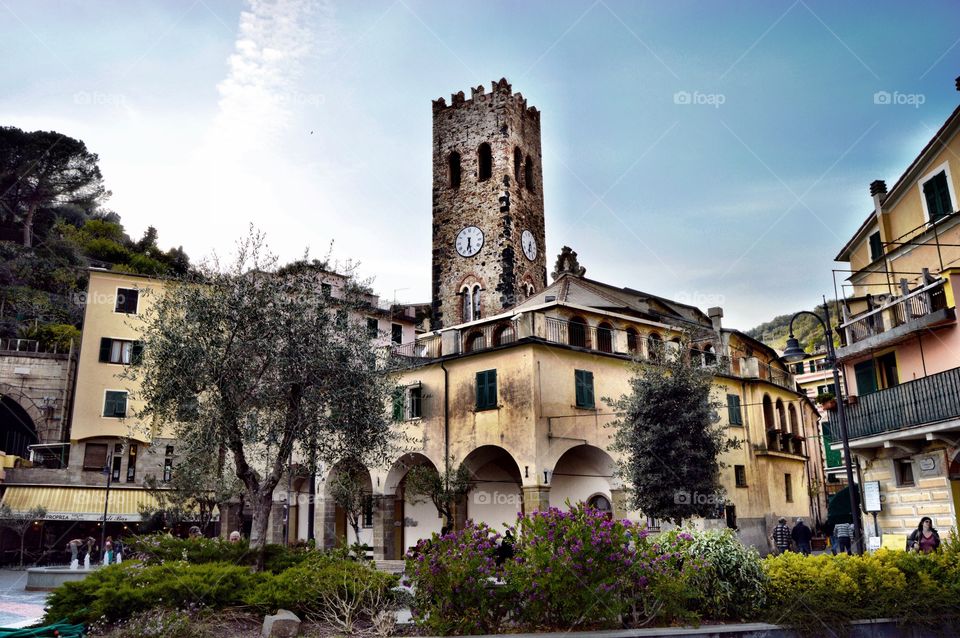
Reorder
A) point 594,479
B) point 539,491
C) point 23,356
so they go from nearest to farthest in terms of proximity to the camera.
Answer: point 539,491
point 594,479
point 23,356

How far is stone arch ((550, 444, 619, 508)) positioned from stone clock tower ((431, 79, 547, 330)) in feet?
33.1

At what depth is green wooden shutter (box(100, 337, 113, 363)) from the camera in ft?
113

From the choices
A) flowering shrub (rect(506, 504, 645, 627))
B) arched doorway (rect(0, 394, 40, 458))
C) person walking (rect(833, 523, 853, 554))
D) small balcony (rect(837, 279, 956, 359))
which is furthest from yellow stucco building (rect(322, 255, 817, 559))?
arched doorway (rect(0, 394, 40, 458))

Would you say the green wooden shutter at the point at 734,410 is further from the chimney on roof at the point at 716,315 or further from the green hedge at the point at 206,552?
the green hedge at the point at 206,552

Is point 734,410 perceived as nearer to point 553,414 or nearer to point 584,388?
point 584,388

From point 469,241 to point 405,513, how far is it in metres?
14.3

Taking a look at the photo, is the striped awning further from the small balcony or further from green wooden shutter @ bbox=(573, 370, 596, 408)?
the small balcony

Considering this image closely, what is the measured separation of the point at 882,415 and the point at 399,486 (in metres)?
18.0

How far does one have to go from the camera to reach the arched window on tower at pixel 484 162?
3816 centimetres

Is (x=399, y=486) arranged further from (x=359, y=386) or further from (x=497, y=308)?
(x=359, y=386)

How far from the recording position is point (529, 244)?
3812 centimetres

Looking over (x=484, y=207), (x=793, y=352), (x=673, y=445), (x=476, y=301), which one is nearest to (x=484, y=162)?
(x=484, y=207)

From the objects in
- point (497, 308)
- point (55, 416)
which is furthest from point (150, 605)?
point (55, 416)

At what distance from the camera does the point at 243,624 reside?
10570 millimetres
